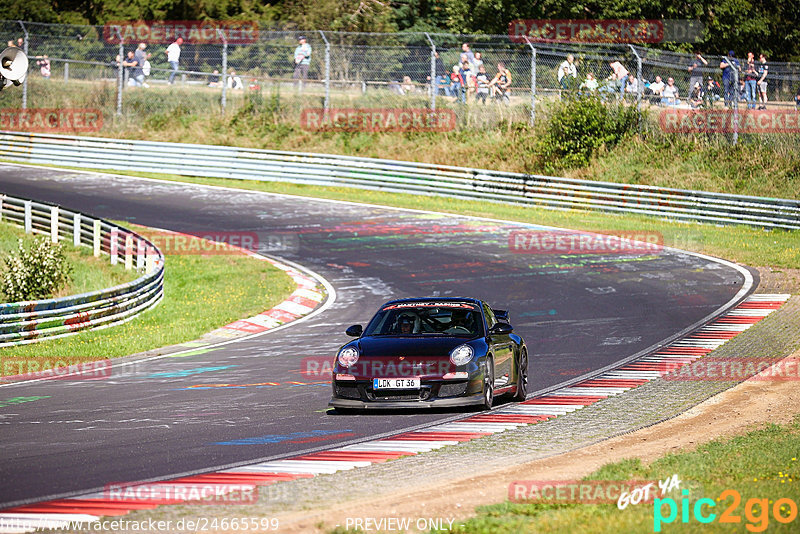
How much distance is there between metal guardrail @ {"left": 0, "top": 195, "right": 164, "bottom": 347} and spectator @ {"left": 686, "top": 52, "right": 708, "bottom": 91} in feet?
54.7

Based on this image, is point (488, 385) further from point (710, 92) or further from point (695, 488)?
point (710, 92)

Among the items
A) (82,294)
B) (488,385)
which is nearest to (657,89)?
(82,294)

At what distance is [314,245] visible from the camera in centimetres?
2645

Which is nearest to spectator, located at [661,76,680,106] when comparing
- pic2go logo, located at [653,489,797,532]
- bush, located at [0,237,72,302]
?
bush, located at [0,237,72,302]

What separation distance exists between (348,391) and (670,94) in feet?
78.6

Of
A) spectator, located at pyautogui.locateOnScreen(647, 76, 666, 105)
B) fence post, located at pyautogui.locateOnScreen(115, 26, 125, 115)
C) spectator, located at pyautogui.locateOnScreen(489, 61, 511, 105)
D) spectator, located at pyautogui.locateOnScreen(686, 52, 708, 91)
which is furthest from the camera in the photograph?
fence post, located at pyautogui.locateOnScreen(115, 26, 125, 115)

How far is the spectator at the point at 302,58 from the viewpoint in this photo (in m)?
36.4

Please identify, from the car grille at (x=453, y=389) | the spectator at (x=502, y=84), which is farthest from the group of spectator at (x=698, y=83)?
the car grille at (x=453, y=389)

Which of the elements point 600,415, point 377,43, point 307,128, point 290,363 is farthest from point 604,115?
point 600,415

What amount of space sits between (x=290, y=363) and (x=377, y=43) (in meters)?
23.2

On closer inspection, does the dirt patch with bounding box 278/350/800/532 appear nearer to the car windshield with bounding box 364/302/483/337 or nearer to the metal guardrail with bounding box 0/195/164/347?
the car windshield with bounding box 364/302/483/337

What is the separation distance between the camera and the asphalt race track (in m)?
9.62

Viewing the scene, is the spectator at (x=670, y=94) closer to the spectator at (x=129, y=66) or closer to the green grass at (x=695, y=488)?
the spectator at (x=129, y=66)

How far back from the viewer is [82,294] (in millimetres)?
18328
